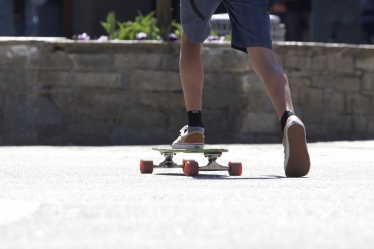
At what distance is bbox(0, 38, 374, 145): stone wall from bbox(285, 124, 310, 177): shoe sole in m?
3.52

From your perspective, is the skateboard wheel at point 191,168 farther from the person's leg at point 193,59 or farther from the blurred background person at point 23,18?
the blurred background person at point 23,18

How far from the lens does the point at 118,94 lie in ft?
25.4

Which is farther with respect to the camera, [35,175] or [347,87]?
[347,87]

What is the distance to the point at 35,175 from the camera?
15.0 feet

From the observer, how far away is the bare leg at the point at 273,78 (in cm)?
442

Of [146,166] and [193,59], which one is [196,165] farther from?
[193,59]

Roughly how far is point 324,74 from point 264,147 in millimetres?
1158

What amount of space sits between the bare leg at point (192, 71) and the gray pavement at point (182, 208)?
1.25 ft


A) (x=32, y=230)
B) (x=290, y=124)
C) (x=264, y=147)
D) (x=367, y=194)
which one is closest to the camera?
(x=32, y=230)

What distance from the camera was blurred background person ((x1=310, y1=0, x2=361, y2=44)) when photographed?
11875 mm

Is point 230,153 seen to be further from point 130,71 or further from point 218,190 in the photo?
point 218,190

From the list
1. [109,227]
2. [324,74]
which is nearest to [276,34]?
[324,74]

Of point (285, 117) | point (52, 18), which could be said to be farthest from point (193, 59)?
point (52, 18)

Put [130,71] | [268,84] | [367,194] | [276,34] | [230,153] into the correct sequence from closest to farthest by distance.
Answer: [367,194] → [268,84] → [230,153] → [130,71] → [276,34]
